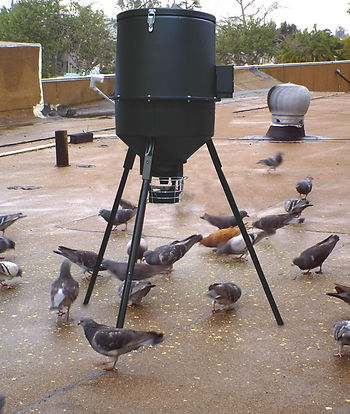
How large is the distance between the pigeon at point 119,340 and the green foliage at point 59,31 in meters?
37.0

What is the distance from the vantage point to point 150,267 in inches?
224

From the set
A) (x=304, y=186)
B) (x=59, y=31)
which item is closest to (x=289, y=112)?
(x=304, y=186)

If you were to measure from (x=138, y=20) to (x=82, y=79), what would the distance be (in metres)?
21.9

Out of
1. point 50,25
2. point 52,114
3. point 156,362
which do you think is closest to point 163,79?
point 156,362

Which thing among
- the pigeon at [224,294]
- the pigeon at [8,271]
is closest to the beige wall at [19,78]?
the pigeon at [8,271]

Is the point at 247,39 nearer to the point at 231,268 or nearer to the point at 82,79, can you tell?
the point at 82,79

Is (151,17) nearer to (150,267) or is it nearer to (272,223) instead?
(150,267)

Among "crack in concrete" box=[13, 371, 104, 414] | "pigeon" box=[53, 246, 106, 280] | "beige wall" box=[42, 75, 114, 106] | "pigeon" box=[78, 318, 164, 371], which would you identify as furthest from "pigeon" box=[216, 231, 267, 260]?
"beige wall" box=[42, 75, 114, 106]

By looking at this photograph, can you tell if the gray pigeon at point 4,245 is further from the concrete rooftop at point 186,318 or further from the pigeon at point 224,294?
the pigeon at point 224,294

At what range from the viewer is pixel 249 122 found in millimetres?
19625

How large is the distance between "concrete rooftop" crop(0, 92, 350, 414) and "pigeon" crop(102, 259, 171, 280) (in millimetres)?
178

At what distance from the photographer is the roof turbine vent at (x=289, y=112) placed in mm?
15312

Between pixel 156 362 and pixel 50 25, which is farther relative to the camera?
pixel 50 25

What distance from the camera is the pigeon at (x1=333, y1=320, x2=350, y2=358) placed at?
14.3 feet
